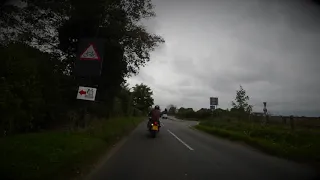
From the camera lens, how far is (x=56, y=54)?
2019 cm

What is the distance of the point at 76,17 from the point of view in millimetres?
17969

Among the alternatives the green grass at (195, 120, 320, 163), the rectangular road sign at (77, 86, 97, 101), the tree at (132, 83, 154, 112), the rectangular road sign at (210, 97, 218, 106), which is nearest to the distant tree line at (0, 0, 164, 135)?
the rectangular road sign at (77, 86, 97, 101)

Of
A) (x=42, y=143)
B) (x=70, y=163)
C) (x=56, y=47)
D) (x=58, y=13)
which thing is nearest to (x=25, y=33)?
(x=58, y=13)

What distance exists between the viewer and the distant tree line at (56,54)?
12219mm

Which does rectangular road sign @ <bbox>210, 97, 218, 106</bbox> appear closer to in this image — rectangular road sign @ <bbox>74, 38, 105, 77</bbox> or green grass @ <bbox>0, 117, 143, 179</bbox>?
rectangular road sign @ <bbox>74, 38, 105, 77</bbox>

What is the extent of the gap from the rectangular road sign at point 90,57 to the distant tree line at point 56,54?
172 cm

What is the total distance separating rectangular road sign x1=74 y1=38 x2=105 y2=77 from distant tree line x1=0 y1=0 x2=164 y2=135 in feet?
5.64

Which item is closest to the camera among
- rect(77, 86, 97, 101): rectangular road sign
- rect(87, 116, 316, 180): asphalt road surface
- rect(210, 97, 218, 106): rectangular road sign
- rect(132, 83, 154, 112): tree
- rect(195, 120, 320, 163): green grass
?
rect(87, 116, 316, 180): asphalt road surface

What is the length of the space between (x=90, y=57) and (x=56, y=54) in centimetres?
673

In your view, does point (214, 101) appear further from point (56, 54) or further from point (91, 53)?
point (91, 53)

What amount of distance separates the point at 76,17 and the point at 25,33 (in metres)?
2.92

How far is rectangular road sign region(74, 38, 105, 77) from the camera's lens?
47.2ft

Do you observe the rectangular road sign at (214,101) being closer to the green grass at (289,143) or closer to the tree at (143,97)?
the green grass at (289,143)

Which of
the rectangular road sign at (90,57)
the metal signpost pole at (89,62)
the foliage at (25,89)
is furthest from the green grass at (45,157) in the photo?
the rectangular road sign at (90,57)
